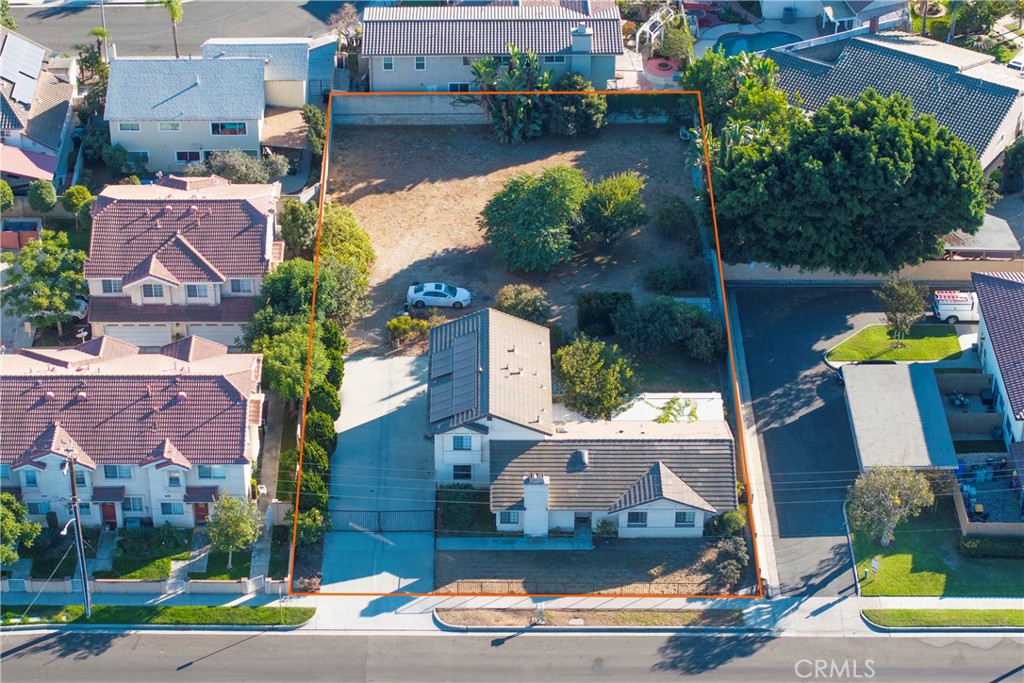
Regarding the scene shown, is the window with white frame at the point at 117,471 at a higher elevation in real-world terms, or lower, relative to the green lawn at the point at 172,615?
higher

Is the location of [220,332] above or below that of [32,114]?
below

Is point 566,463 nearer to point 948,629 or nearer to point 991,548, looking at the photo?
point 948,629

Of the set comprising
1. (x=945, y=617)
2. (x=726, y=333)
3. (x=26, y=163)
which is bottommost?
(x=945, y=617)

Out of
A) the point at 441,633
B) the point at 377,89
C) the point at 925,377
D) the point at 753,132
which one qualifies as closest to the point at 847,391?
the point at 925,377

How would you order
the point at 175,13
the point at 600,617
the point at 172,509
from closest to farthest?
the point at 600,617
the point at 172,509
the point at 175,13

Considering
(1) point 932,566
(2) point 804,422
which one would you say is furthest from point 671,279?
(1) point 932,566

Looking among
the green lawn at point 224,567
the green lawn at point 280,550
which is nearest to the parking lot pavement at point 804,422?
the green lawn at point 280,550

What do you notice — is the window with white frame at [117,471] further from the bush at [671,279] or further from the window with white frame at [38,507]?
the bush at [671,279]
